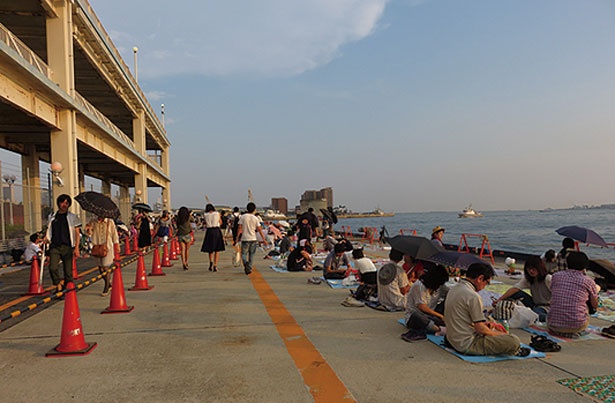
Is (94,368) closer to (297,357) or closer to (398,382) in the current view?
(297,357)

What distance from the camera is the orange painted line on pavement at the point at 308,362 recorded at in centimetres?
338

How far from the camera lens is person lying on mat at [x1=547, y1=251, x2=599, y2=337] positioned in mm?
4730

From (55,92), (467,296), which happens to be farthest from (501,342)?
(55,92)

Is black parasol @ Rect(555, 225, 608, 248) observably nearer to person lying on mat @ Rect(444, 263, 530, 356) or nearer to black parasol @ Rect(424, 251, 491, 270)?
black parasol @ Rect(424, 251, 491, 270)

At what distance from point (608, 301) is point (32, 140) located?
23.1 metres

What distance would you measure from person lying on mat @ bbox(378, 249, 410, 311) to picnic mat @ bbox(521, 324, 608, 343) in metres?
1.76

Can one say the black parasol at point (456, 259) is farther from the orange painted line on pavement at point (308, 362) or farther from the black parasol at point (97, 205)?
the black parasol at point (97, 205)

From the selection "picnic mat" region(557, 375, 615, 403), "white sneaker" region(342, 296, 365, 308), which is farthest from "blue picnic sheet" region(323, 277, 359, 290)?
"picnic mat" region(557, 375, 615, 403)

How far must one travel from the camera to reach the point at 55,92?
41.9 feet

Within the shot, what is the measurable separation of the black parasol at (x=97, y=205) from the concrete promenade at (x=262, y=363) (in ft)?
5.43

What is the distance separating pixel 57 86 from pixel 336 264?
36.1 feet

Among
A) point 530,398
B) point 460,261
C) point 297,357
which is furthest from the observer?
point 460,261

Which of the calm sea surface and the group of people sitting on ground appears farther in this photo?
the calm sea surface

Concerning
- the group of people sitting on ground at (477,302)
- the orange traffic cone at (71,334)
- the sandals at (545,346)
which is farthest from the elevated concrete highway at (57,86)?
the sandals at (545,346)
